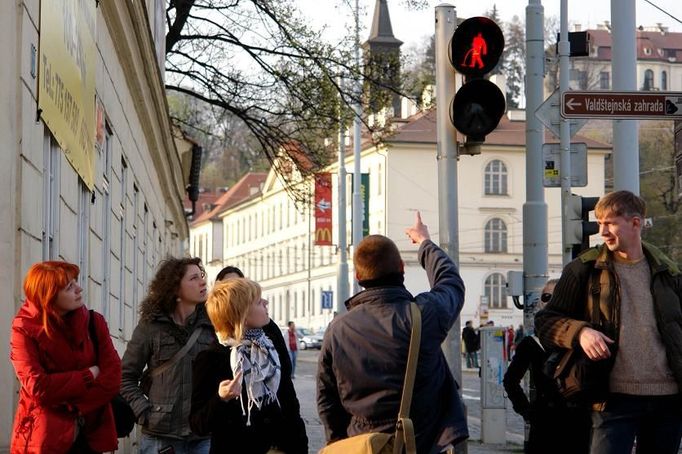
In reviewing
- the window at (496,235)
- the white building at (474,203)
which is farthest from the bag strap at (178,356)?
the window at (496,235)

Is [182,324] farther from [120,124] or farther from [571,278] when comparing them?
[120,124]

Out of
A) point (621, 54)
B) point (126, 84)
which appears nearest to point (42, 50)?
point (621, 54)

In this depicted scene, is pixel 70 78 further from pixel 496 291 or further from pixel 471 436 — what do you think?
pixel 496 291

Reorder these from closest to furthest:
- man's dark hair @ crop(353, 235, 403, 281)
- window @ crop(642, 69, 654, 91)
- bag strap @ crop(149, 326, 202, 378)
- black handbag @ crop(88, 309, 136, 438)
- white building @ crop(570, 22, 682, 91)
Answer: man's dark hair @ crop(353, 235, 403, 281)
black handbag @ crop(88, 309, 136, 438)
bag strap @ crop(149, 326, 202, 378)
white building @ crop(570, 22, 682, 91)
window @ crop(642, 69, 654, 91)

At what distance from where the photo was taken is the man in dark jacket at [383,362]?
19.8 ft

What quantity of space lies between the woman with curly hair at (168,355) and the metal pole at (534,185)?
21.4ft

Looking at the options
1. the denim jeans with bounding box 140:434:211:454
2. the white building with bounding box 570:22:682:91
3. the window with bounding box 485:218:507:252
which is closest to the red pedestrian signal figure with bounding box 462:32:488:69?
the denim jeans with bounding box 140:434:211:454

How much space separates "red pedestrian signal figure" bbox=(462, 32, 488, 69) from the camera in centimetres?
957

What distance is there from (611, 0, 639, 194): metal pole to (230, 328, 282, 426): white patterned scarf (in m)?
6.66

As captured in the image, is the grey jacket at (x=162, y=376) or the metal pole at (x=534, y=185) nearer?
the grey jacket at (x=162, y=376)

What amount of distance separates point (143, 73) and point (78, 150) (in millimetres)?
7810

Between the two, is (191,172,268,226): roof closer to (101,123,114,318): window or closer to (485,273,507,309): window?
(485,273,507,309): window

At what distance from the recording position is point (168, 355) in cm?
832

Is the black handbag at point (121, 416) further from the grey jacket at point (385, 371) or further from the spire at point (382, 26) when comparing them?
the spire at point (382, 26)
